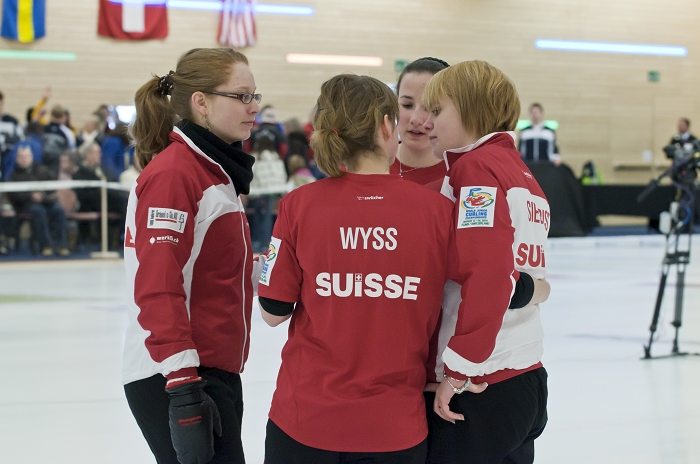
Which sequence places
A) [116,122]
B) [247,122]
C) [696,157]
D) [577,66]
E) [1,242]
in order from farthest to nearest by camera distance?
[577,66], [116,122], [1,242], [696,157], [247,122]

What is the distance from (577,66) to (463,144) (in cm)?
1805

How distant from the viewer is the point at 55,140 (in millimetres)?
11422

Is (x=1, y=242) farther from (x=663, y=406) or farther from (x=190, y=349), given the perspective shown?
(x=190, y=349)

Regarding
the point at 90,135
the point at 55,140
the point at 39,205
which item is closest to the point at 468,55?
the point at 90,135

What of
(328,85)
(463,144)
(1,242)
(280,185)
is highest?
(328,85)

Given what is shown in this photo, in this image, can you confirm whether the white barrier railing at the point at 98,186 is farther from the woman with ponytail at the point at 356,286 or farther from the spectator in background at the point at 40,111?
the woman with ponytail at the point at 356,286

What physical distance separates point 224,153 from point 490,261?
0.76 meters

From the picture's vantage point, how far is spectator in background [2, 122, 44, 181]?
1110 cm

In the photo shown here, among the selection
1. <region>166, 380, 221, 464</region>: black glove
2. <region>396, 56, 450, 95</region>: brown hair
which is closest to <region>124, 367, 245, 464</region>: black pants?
<region>166, 380, 221, 464</region>: black glove

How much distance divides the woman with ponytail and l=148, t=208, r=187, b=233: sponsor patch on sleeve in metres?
0.26

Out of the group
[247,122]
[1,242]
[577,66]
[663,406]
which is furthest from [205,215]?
[577,66]

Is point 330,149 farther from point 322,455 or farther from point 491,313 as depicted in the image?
point 322,455

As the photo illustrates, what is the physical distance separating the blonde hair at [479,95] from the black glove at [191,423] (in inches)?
33.7

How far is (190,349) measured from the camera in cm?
185
